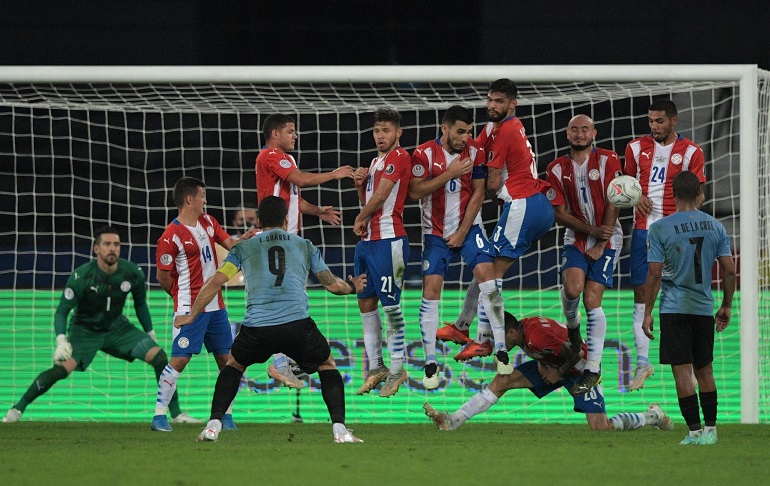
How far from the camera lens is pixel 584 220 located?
9.62 m

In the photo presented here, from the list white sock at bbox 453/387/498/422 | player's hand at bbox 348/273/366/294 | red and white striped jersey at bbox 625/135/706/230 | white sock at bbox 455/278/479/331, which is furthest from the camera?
white sock at bbox 455/278/479/331

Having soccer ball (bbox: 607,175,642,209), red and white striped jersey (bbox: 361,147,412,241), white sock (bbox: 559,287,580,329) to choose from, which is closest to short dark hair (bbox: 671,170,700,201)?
soccer ball (bbox: 607,175,642,209)

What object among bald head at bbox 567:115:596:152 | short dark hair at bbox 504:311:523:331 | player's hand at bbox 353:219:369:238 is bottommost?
short dark hair at bbox 504:311:523:331

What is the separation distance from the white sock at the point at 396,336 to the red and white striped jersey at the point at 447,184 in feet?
2.33

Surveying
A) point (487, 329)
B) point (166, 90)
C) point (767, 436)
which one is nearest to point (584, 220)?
point (487, 329)

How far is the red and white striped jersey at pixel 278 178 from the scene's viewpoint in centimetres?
945

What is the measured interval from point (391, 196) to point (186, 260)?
5.89 feet

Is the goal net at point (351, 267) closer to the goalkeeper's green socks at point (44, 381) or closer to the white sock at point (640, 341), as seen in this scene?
the white sock at point (640, 341)

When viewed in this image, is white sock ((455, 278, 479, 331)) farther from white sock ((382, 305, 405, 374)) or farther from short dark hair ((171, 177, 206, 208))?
short dark hair ((171, 177, 206, 208))

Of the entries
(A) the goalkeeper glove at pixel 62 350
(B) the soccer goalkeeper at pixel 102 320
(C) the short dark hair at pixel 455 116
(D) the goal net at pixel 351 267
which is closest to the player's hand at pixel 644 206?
(D) the goal net at pixel 351 267

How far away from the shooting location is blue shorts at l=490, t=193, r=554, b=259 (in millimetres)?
9078

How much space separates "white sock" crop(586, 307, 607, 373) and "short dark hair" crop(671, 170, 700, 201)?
2.16 m

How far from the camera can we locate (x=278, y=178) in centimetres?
953

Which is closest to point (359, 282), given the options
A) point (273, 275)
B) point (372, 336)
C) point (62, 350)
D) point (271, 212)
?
point (273, 275)
